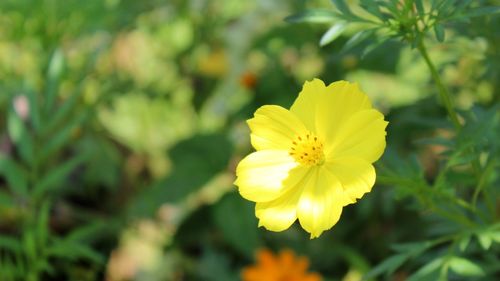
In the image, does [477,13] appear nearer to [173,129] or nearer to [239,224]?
[239,224]

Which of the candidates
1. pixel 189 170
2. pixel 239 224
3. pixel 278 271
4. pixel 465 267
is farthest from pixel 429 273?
pixel 189 170

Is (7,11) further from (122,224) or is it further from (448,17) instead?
(448,17)

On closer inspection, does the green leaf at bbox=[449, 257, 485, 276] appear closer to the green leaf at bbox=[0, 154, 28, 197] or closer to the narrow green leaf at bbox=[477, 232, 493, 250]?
the narrow green leaf at bbox=[477, 232, 493, 250]

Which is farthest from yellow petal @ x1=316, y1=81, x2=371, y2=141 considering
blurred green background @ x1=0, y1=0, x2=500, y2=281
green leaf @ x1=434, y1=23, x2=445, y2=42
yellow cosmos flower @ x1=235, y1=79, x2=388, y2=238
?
blurred green background @ x1=0, y1=0, x2=500, y2=281

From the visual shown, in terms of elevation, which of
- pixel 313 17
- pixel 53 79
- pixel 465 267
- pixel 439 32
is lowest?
pixel 465 267

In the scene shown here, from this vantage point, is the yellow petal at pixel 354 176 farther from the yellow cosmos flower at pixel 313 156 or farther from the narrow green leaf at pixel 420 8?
the narrow green leaf at pixel 420 8

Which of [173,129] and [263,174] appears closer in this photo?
[263,174]

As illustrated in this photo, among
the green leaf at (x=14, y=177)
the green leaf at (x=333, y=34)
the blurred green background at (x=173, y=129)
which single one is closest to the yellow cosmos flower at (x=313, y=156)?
the green leaf at (x=333, y=34)
